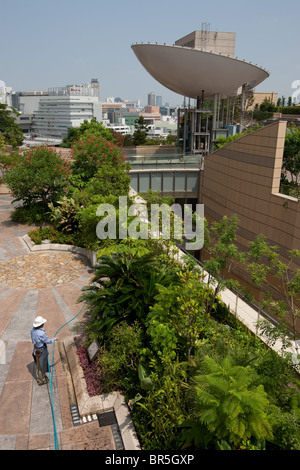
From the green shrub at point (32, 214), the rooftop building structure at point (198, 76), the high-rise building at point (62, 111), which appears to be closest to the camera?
the green shrub at point (32, 214)

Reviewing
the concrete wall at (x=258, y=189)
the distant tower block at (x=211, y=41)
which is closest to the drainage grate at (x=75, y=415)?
the concrete wall at (x=258, y=189)

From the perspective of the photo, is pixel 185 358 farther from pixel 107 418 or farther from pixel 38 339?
pixel 38 339

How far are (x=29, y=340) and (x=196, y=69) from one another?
3248cm

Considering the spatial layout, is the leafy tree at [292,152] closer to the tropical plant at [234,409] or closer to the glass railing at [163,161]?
the glass railing at [163,161]

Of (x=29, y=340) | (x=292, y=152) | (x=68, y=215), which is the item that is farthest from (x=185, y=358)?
(x=292, y=152)

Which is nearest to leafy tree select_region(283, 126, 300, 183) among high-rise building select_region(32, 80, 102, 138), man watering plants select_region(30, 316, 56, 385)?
man watering plants select_region(30, 316, 56, 385)

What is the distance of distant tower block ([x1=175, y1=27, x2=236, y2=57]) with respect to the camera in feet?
141

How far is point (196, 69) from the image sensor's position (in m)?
34.2

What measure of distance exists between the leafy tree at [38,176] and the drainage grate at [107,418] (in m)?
12.1

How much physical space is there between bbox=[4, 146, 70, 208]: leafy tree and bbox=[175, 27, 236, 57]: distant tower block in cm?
3353

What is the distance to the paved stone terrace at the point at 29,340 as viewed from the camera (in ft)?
19.0
